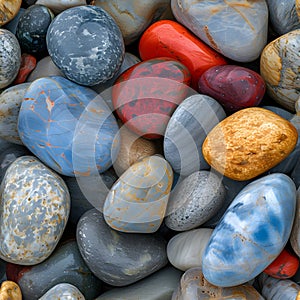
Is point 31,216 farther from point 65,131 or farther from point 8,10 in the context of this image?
point 8,10

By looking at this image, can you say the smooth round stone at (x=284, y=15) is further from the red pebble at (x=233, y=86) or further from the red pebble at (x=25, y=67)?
the red pebble at (x=25, y=67)

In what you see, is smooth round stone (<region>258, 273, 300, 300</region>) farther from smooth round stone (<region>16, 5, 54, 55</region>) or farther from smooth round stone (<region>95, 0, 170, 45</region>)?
smooth round stone (<region>16, 5, 54, 55</region>)

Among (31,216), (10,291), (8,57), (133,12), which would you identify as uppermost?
(133,12)

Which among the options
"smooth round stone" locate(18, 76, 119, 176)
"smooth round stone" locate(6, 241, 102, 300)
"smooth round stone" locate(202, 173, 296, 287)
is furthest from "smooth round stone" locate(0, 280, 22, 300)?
"smooth round stone" locate(202, 173, 296, 287)

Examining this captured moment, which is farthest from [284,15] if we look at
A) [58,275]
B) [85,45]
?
[58,275]

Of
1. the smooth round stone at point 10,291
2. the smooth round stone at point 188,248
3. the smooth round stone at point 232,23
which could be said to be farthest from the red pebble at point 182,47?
the smooth round stone at point 10,291
